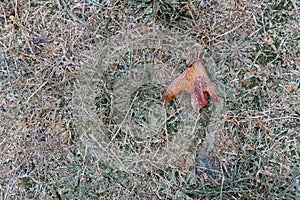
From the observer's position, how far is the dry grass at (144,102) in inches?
100

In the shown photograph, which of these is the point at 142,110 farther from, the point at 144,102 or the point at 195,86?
the point at 195,86

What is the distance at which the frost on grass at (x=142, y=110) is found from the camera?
257 centimetres

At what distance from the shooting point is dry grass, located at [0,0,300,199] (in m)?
2.55

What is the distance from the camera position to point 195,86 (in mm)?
2469

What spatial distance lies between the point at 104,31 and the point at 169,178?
3.45ft

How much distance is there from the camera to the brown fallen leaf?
247 cm

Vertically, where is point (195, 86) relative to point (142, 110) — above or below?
above

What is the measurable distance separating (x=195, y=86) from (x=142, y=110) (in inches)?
15.2

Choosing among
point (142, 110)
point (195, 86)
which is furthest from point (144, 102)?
point (195, 86)

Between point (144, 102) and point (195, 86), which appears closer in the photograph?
point (195, 86)

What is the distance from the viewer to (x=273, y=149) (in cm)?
254

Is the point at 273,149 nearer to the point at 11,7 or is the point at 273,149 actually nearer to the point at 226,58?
the point at 226,58

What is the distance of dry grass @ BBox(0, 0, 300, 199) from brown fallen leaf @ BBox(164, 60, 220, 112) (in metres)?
0.05

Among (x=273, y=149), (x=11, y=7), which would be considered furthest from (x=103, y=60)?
(x=273, y=149)
